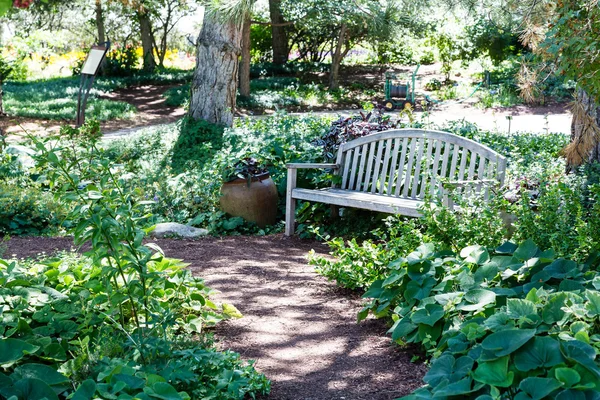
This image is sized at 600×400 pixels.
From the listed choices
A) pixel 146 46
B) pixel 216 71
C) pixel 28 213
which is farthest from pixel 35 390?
pixel 146 46

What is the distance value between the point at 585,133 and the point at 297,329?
3.24 m

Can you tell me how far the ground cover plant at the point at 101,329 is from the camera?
268 centimetres

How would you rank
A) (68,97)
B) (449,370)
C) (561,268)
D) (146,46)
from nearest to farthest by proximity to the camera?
(449,370), (561,268), (68,97), (146,46)

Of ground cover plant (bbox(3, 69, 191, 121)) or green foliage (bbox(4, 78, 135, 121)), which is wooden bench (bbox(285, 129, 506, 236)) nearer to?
ground cover plant (bbox(3, 69, 191, 121))

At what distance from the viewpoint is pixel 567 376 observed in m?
2.26

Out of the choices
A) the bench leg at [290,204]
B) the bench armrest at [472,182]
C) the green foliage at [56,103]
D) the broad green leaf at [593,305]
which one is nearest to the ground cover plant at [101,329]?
the broad green leaf at [593,305]

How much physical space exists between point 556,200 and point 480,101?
16.2 meters

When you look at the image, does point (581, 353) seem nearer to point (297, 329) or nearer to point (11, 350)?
point (297, 329)

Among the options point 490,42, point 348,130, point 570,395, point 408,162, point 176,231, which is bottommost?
point 176,231

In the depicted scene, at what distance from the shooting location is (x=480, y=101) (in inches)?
770

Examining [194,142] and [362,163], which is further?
[194,142]

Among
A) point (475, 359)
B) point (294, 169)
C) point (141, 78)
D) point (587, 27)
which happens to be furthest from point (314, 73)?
point (475, 359)

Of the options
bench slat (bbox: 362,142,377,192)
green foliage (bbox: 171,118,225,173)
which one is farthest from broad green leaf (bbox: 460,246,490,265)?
green foliage (bbox: 171,118,225,173)

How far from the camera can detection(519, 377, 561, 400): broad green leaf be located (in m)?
2.24
